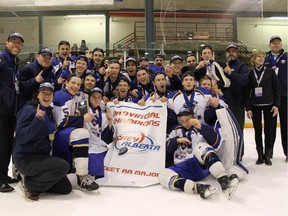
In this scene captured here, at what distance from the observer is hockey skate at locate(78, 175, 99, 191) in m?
2.54

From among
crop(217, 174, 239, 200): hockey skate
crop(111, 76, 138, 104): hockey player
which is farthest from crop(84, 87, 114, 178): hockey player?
crop(217, 174, 239, 200): hockey skate

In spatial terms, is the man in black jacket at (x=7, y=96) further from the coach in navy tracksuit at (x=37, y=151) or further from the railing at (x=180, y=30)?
the railing at (x=180, y=30)

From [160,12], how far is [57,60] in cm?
983

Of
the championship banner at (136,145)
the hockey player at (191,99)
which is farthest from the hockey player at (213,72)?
the championship banner at (136,145)

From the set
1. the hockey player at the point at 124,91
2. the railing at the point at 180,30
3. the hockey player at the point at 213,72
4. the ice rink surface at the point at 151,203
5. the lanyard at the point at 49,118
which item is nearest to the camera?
the ice rink surface at the point at 151,203

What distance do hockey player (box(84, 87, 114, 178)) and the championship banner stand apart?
0.26ft

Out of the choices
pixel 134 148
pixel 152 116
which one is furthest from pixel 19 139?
pixel 152 116

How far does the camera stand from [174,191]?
2.59m

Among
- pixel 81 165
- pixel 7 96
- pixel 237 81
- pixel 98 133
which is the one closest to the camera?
pixel 81 165

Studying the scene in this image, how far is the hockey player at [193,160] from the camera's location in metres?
2.40

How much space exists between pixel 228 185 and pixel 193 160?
0.48 meters

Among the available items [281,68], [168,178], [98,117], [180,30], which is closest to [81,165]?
[98,117]

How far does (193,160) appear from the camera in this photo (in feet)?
9.03

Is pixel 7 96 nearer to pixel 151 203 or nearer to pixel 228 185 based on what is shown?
pixel 151 203
